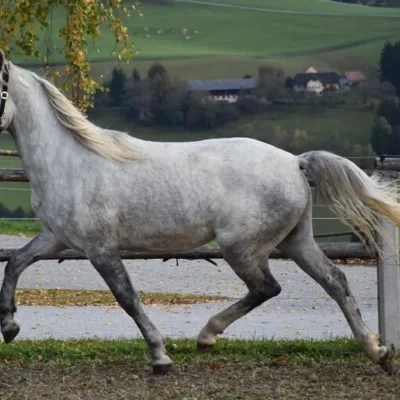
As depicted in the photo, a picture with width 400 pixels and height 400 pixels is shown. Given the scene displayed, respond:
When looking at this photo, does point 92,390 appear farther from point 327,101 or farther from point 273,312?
point 327,101

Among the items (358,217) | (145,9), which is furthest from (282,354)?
(145,9)

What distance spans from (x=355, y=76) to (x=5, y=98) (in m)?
20.4

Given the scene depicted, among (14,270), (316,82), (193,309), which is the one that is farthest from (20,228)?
(14,270)

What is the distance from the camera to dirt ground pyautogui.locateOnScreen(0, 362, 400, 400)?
6469 mm

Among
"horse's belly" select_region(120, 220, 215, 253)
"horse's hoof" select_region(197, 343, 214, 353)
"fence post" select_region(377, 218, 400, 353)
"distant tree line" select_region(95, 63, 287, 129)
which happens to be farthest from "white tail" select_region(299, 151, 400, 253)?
"distant tree line" select_region(95, 63, 287, 129)

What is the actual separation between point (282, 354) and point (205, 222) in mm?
1364

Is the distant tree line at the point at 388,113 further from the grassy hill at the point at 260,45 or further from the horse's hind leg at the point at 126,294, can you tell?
the horse's hind leg at the point at 126,294

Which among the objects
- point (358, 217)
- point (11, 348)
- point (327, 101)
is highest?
point (358, 217)

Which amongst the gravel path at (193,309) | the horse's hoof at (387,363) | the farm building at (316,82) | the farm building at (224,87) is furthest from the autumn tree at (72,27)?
the farm building at (316,82)

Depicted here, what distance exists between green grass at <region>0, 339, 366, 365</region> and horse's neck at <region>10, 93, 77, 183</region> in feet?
4.42

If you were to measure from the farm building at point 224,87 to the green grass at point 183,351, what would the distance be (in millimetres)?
18016

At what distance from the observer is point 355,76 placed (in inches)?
1048

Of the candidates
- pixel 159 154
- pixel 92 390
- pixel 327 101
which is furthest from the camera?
pixel 327 101

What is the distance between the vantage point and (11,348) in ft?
25.9
